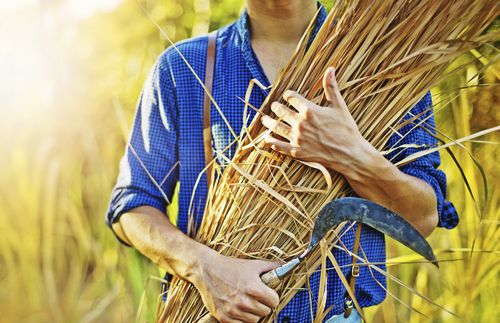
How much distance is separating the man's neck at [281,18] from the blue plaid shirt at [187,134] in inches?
1.1

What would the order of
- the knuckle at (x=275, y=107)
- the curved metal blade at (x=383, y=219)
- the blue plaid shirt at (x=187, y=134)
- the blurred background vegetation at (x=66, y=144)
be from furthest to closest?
1. the blurred background vegetation at (x=66, y=144)
2. the blue plaid shirt at (x=187, y=134)
3. the knuckle at (x=275, y=107)
4. the curved metal blade at (x=383, y=219)

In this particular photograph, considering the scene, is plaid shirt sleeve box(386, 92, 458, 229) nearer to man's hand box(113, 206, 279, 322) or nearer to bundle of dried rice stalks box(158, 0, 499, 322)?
bundle of dried rice stalks box(158, 0, 499, 322)

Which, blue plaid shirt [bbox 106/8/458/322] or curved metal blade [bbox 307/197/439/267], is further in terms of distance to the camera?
blue plaid shirt [bbox 106/8/458/322]

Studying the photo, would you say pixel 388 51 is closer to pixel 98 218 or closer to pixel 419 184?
pixel 419 184

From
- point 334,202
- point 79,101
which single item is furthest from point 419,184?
point 79,101

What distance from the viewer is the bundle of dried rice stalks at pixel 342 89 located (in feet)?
3.74

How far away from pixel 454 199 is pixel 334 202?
4.51 feet

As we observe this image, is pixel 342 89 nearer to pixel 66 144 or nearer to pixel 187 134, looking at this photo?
pixel 187 134

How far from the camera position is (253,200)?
1219 mm

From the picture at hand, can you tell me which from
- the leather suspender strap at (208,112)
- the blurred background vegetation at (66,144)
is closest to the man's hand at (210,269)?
the leather suspender strap at (208,112)

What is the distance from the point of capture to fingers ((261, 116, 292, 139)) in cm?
117

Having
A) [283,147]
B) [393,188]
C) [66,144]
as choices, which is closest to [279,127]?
[283,147]

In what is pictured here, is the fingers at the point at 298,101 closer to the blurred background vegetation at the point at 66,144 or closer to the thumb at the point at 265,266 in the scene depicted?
the thumb at the point at 265,266

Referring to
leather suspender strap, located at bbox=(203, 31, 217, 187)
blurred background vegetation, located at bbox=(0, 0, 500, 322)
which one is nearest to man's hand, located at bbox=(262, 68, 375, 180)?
leather suspender strap, located at bbox=(203, 31, 217, 187)
